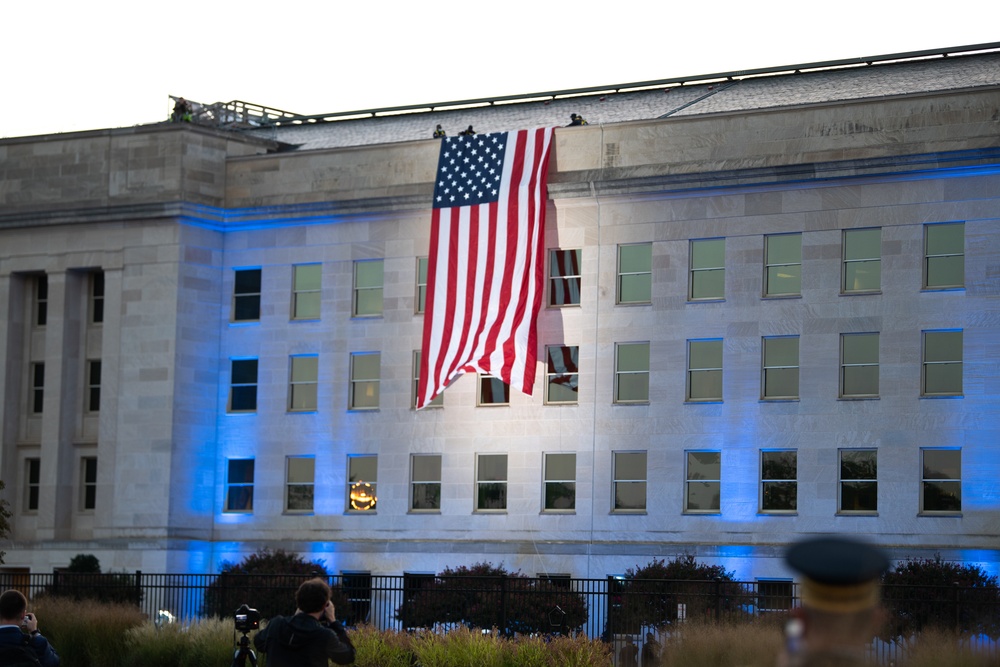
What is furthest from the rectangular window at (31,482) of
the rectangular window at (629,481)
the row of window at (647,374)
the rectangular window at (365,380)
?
the rectangular window at (629,481)

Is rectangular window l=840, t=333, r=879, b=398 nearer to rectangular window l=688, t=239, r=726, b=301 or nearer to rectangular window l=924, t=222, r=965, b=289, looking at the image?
rectangular window l=924, t=222, r=965, b=289

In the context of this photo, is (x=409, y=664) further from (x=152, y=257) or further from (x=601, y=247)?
(x=152, y=257)

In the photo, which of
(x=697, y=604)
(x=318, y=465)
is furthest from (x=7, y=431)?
(x=697, y=604)

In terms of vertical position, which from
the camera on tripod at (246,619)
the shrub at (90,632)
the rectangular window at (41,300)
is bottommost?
the shrub at (90,632)

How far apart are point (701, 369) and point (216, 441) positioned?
16.4 m

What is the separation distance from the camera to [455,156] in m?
51.3

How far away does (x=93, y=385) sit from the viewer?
5697cm

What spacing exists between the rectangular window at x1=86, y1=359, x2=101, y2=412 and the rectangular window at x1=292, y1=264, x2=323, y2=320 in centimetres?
733

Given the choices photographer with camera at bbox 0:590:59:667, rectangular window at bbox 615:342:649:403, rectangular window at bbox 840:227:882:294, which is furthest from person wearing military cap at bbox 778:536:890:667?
rectangular window at bbox 615:342:649:403

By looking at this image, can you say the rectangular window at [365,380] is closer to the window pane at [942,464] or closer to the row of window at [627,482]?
the row of window at [627,482]

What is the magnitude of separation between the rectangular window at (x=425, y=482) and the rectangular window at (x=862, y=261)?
13.7m

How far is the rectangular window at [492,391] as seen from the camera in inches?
2034

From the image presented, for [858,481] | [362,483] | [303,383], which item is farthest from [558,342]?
[858,481]

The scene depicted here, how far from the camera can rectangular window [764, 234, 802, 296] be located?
47938mm
